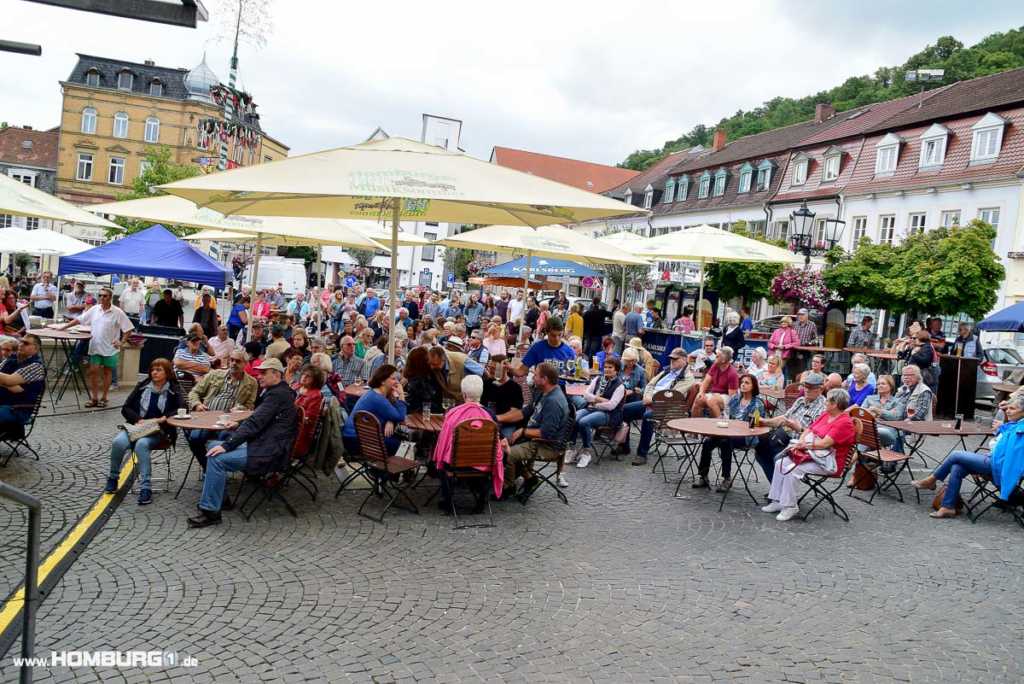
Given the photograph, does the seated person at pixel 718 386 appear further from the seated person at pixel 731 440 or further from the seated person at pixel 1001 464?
the seated person at pixel 1001 464

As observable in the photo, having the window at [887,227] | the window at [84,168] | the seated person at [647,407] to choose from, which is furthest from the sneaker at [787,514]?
the window at [84,168]

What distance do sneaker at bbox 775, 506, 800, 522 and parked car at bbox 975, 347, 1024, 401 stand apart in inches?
455

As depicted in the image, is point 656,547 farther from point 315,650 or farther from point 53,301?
point 53,301

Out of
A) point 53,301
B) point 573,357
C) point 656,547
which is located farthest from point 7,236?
point 656,547

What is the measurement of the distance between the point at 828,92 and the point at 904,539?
184 feet

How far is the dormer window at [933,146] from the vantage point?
30458 mm

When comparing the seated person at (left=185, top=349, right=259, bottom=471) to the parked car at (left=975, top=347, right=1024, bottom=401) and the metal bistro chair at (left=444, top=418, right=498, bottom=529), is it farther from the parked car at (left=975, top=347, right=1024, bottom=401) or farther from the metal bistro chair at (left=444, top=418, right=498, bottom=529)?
the parked car at (left=975, top=347, right=1024, bottom=401)

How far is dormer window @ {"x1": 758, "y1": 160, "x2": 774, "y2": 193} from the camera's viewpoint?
41.1 metres

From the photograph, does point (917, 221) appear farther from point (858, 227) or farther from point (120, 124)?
point (120, 124)

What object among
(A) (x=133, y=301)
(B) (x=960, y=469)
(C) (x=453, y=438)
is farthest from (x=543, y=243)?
(A) (x=133, y=301)

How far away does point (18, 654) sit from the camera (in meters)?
4.09

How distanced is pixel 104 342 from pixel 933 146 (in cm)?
3172

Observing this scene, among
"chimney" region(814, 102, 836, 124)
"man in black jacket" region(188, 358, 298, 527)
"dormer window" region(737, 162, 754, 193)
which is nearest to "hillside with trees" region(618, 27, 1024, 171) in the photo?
"chimney" region(814, 102, 836, 124)

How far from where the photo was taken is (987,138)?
28.5 m
